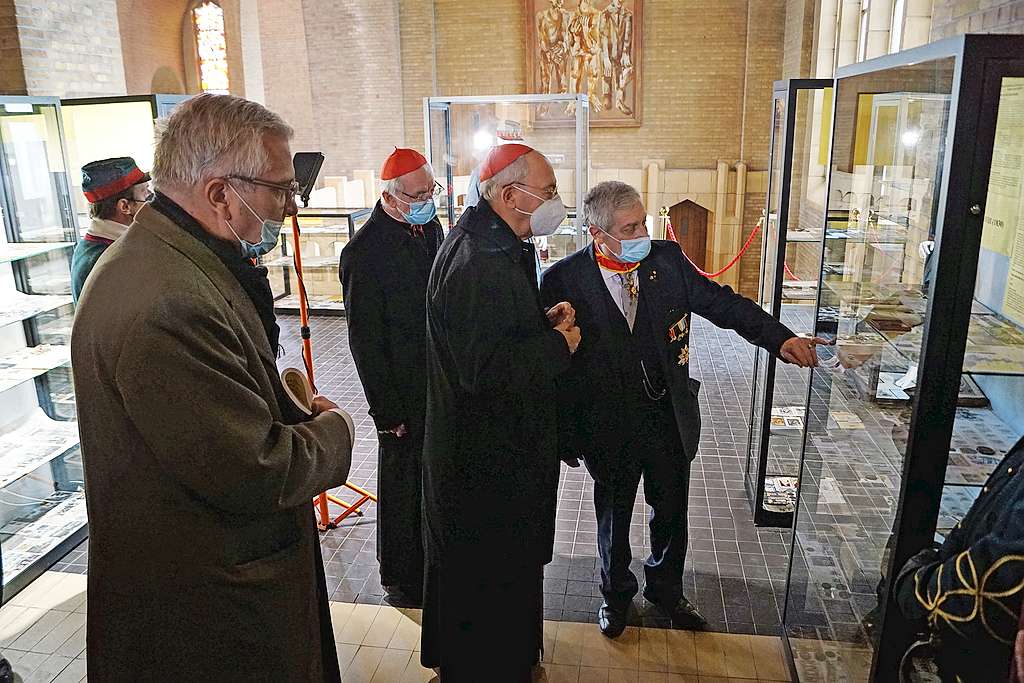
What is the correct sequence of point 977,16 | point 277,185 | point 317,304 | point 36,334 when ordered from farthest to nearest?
point 317,304
point 36,334
point 977,16
point 277,185

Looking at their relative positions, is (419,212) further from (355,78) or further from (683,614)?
(355,78)

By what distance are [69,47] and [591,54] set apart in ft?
27.5

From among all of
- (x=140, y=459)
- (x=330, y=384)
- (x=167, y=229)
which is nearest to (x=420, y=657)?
(x=140, y=459)

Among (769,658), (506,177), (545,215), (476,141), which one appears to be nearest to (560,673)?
(769,658)

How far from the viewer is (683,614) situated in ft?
10.8

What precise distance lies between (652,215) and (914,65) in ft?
35.0

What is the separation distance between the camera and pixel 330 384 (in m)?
6.89

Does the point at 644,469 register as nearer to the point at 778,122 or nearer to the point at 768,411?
the point at 768,411

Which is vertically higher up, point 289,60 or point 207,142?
point 289,60

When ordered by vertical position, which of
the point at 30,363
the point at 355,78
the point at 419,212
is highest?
the point at 355,78

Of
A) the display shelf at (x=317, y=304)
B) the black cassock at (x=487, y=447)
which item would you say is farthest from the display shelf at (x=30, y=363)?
the display shelf at (x=317, y=304)

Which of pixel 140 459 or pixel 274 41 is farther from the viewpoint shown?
pixel 274 41

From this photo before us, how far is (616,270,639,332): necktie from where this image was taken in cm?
297

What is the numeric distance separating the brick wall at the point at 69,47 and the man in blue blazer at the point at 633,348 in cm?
450
